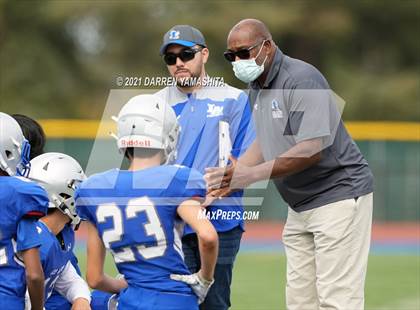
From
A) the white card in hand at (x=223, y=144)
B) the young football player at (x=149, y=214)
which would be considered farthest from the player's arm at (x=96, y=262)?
the white card in hand at (x=223, y=144)

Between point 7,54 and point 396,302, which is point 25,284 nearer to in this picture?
point 396,302

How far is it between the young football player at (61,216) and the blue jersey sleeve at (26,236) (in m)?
0.43

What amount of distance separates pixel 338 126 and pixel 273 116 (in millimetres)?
369

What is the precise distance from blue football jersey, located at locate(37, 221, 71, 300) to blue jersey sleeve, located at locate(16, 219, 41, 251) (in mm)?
193

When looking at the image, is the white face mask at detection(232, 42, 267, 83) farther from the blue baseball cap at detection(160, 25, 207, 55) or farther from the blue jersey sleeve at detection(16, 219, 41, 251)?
the blue jersey sleeve at detection(16, 219, 41, 251)

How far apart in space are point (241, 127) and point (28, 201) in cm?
175

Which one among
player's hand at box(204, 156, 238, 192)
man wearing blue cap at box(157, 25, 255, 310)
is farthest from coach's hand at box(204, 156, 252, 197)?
man wearing blue cap at box(157, 25, 255, 310)

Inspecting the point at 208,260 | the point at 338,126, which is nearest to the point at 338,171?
the point at 338,126

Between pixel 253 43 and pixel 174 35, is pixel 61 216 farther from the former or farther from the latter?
pixel 253 43

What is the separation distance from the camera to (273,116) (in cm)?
540

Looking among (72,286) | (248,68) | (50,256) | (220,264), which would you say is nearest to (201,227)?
(50,256)

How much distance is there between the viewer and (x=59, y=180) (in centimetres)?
485

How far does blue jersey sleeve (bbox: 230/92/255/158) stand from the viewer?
220 inches

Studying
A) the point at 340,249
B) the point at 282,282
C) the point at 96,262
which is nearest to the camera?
the point at 96,262
